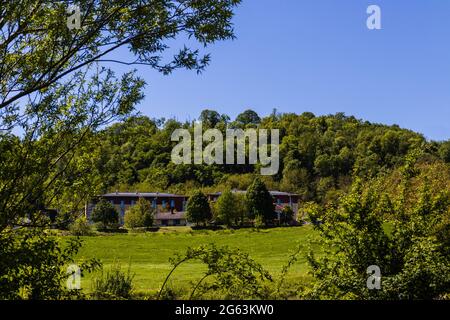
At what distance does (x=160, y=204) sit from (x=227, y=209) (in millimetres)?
28233

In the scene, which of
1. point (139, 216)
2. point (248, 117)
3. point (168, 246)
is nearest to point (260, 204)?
point (139, 216)

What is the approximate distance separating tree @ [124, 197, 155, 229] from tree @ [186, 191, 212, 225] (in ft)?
18.2

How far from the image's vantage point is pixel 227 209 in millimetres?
63656

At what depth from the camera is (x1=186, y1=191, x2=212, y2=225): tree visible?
221 ft

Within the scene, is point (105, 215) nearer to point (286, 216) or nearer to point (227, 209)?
point (227, 209)

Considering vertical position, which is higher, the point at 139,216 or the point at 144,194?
the point at 144,194

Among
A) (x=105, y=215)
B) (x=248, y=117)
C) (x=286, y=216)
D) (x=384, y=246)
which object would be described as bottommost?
(x=286, y=216)

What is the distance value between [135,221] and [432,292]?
59.7 m

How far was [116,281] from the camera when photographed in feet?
40.7

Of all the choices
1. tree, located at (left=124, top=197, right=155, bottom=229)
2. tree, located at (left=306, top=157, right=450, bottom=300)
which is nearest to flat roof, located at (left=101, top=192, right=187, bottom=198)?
tree, located at (left=124, top=197, right=155, bottom=229)

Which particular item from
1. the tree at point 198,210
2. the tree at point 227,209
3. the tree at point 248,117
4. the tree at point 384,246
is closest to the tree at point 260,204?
the tree at point 227,209

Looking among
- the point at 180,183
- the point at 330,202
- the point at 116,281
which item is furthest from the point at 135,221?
the point at 330,202

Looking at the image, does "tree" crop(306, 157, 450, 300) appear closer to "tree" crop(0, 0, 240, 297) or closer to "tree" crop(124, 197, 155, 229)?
"tree" crop(0, 0, 240, 297)
